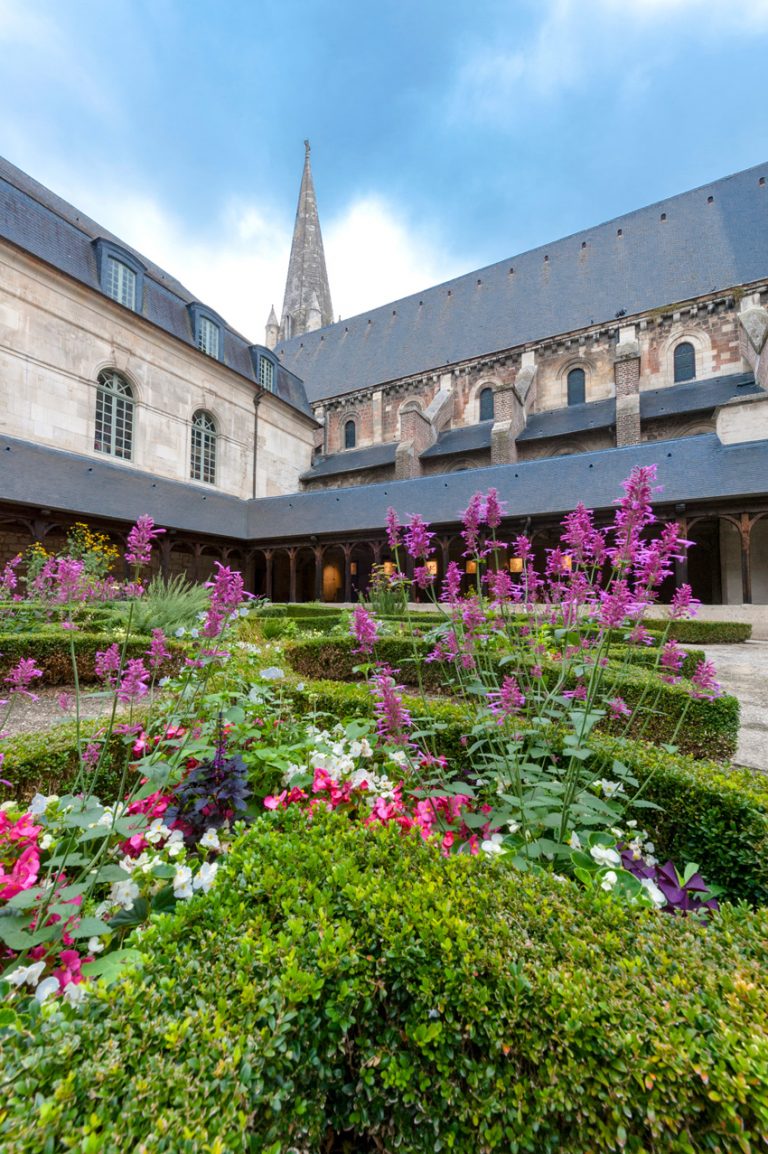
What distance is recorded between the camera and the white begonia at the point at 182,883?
1.28 m

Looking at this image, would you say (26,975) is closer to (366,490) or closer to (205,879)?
(205,879)

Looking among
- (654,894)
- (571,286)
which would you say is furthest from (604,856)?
(571,286)

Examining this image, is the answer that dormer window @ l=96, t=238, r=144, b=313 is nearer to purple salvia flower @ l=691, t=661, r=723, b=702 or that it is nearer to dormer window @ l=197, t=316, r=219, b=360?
dormer window @ l=197, t=316, r=219, b=360

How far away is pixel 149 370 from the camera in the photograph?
15.8 metres

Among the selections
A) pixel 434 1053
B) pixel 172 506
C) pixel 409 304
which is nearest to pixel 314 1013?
pixel 434 1053

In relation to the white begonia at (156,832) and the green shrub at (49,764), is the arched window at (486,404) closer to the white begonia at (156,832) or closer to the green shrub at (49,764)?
the green shrub at (49,764)

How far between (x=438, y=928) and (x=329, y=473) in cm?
2179

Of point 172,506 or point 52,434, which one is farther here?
point 172,506

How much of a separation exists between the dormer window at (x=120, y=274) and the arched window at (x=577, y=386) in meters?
16.6

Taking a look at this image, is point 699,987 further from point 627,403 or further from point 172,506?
point 627,403

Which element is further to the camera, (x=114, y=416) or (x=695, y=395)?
(x=695, y=395)

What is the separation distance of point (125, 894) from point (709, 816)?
6.40 ft

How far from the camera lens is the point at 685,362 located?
18.3m

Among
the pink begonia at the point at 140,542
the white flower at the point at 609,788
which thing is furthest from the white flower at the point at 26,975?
the white flower at the point at 609,788
